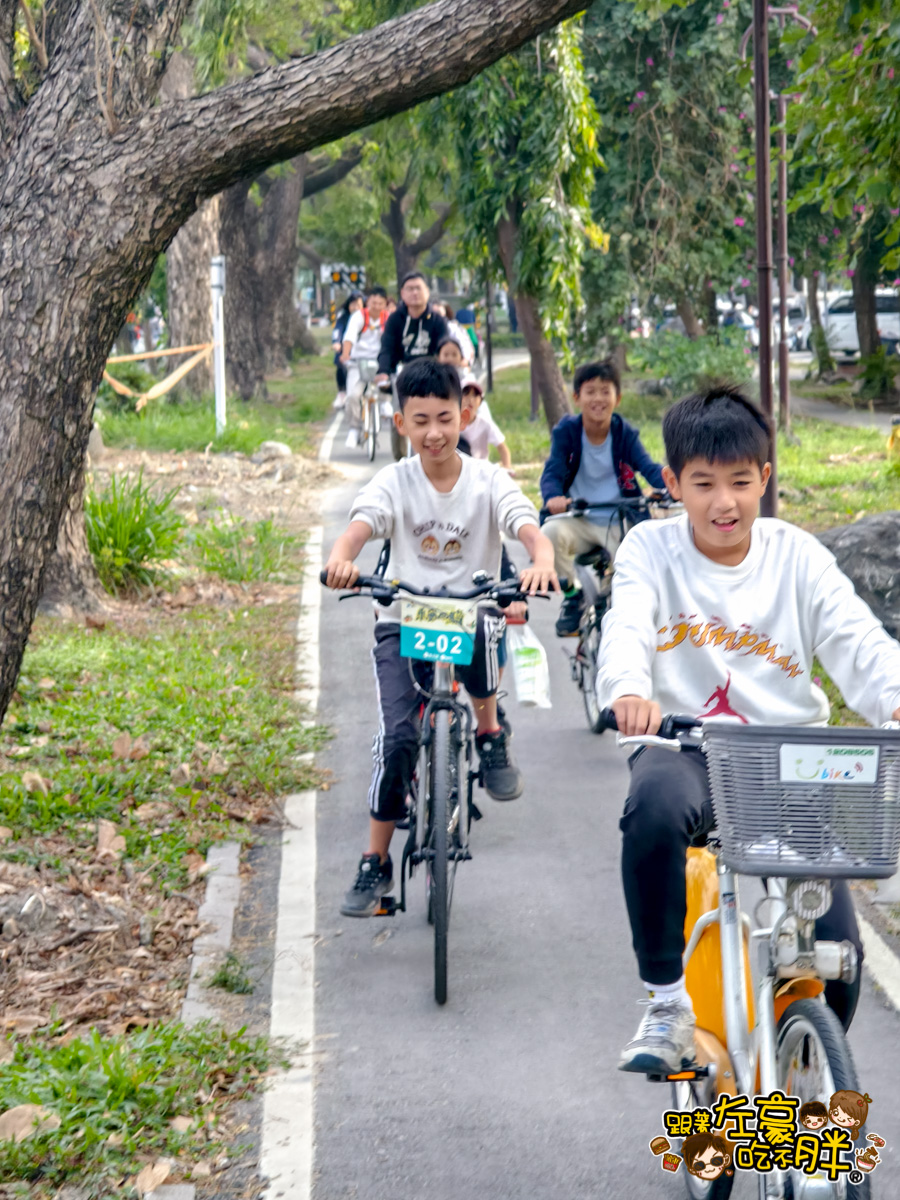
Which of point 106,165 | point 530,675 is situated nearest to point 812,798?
point 530,675

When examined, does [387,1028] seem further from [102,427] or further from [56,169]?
[102,427]

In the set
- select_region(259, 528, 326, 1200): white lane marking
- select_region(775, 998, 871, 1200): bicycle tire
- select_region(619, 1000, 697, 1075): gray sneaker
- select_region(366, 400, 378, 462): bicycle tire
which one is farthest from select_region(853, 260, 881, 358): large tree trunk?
select_region(775, 998, 871, 1200): bicycle tire

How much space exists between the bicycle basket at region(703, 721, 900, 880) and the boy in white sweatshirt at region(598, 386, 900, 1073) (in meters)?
0.46

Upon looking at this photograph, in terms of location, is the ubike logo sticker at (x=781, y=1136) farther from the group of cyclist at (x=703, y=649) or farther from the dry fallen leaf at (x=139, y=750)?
the dry fallen leaf at (x=139, y=750)

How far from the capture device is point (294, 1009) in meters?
4.75

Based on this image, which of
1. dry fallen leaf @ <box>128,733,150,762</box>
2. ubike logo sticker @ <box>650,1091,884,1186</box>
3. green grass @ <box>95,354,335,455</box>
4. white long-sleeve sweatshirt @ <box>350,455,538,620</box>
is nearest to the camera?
ubike logo sticker @ <box>650,1091,884,1186</box>

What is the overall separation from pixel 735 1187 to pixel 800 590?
154cm

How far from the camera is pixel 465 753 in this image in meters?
5.12

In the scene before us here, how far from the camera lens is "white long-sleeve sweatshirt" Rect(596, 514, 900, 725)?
339cm

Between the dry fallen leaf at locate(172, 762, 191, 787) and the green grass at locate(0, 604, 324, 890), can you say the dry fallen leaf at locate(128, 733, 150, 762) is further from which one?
the dry fallen leaf at locate(172, 762, 191, 787)

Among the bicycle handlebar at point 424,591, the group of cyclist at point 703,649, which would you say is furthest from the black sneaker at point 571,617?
the group of cyclist at point 703,649

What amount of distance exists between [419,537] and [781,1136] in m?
3.00

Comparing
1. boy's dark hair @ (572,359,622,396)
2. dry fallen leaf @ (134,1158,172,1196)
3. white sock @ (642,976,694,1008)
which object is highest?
boy's dark hair @ (572,359,622,396)

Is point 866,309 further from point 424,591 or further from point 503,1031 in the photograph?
point 503,1031
